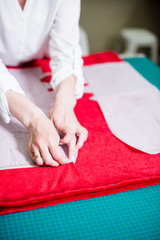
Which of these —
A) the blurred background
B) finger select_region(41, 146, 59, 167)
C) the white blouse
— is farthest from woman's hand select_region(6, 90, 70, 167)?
the blurred background

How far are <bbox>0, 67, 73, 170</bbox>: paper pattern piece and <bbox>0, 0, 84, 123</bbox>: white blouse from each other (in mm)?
89

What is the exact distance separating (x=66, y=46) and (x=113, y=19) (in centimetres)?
187

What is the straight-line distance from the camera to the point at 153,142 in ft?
2.62

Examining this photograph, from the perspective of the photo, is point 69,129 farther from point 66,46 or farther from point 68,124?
point 66,46

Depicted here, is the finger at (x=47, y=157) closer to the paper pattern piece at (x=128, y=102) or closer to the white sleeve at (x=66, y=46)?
the paper pattern piece at (x=128, y=102)

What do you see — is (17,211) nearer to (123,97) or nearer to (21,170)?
(21,170)

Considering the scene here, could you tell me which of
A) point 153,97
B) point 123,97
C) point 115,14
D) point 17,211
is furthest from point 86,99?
point 115,14

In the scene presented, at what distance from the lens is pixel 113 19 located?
2666mm

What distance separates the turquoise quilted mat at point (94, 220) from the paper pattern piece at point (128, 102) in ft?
0.61

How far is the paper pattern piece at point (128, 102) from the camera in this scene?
2.68 feet

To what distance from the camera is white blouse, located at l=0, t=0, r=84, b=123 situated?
960 millimetres

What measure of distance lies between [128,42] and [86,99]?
157 cm

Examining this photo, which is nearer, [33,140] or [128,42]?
[33,140]

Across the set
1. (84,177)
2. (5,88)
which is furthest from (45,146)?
(5,88)
